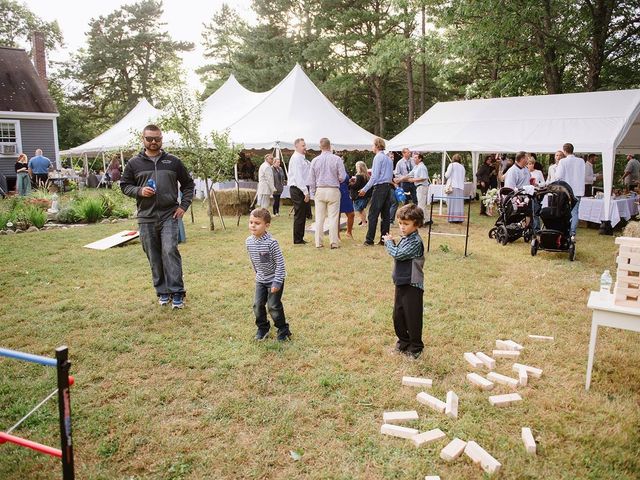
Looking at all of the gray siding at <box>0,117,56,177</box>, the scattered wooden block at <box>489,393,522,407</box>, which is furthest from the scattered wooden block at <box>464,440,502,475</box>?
the gray siding at <box>0,117,56,177</box>

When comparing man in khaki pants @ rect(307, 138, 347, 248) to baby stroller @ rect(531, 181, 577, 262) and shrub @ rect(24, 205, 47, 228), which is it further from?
shrub @ rect(24, 205, 47, 228)

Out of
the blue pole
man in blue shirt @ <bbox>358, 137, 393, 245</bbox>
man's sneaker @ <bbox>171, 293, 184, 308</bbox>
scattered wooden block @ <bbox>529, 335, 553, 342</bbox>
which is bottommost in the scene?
scattered wooden block @ <bbox>529, 335, 553, 342</bbox>

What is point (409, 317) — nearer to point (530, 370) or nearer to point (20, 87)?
point (530, 370)

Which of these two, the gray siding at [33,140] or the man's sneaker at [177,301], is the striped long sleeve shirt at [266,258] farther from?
the gray siding at [33,140]

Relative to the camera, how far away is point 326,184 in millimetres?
8562

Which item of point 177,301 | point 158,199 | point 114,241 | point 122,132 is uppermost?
point 122,132

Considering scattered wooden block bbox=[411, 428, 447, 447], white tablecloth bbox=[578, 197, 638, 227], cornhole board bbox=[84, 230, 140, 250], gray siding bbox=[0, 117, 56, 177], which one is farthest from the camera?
gray siding bbox=[0, 117, 56, 177]

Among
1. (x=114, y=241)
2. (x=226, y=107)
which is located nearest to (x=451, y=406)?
(x=114, y=241)

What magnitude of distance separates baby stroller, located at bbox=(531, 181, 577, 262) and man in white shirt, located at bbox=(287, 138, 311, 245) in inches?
175

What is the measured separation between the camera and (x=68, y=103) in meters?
39.2

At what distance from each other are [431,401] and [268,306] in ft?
5.93

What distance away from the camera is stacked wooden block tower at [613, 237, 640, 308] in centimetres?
334

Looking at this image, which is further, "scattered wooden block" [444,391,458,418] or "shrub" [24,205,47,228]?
"shrub" [24,205,47,228]

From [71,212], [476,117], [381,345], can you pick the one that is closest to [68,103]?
[71,212]
